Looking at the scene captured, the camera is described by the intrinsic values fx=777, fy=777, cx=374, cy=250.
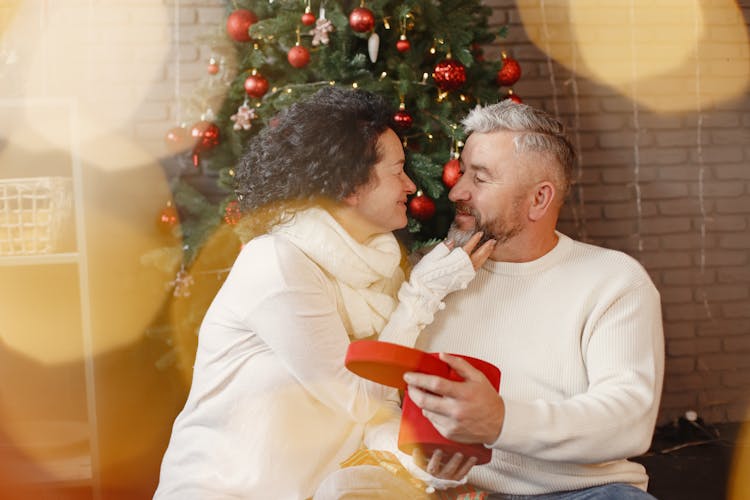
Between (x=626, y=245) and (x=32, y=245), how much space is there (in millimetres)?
2620

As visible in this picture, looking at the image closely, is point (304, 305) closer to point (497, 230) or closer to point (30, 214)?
point (497, 230)

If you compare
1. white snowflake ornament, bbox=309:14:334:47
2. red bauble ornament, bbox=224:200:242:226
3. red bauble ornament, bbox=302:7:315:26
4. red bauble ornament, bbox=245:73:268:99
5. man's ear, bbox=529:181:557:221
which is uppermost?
red bauble ornament, bbox=302:7:315:26

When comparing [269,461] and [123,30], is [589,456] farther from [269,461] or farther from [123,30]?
[123,30]

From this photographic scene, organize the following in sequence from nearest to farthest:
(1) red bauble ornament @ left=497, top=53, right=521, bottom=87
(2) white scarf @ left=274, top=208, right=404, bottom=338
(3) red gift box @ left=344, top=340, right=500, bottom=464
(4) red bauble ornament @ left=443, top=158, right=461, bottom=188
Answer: (3) red gift box @ left=344, top=340, right=500, bottom=464 < (2) white scarf @ left=274, top=208, right=404, bottom=338 < (4) red bauble ornament @ left=443, top=158, right=461, bottom=188 < (1) red bauble ornament @ left=497, top=53, right=521, bottom=87

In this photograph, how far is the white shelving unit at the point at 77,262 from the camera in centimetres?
283

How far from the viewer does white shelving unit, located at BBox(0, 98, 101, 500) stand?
283 cm

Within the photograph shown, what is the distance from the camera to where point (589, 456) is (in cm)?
155

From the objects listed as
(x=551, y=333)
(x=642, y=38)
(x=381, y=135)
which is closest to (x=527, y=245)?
(x=551, y=333)

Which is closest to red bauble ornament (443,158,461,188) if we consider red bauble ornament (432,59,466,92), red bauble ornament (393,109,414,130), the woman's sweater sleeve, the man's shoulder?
red bauble ornament (393,109,414,130)

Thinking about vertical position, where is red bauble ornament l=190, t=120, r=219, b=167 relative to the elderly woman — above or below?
above

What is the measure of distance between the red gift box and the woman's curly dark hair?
662mm

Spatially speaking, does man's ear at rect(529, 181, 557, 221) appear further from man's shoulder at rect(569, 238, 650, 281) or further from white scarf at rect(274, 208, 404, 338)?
white scarf at rect(274, 208, 404, 338)

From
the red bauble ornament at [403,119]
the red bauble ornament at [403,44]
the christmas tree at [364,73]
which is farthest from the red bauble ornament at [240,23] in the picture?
the red bauble ornament at [403,119]

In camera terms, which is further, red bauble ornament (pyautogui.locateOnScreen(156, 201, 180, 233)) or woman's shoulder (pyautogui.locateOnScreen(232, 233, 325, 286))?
red bauble ornament (pyautogui.locateOnScreen(156, 201, 180, 233))
